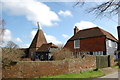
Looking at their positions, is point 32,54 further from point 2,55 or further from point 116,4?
point 116,4

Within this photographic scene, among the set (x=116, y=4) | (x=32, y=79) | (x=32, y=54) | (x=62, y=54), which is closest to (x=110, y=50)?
(x=62, y=54)

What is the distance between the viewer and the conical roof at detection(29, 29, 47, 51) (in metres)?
45.4

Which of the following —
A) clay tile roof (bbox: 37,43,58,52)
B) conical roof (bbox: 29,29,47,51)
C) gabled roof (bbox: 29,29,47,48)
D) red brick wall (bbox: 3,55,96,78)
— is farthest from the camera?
gabled roof (bbox: 29,29,47,48)

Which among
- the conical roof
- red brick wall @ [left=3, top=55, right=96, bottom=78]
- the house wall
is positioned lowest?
red brick wall @ [left=3, top=55, right=96, bottom=78]

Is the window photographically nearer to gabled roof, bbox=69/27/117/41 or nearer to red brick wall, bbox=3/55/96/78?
gabled roof, bbox=69/27/117/41

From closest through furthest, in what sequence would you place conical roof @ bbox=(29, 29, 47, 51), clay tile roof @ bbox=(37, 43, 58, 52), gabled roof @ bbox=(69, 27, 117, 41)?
gabled roof @ bbox=(69, 27, 117, 41)
clay tile roof @ bbox=(37, 43, 58, 52)
conical roof @ bbox=(29, 29, 47, 51)

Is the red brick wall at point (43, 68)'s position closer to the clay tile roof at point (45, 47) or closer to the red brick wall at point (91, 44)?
the red brick wall at point (91, 44)

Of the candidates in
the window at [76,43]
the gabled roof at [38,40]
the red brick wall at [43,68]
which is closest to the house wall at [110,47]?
the window at [76,43]

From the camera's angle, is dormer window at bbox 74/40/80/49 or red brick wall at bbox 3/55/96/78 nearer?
red brick wall at bbox 3/55/96/78

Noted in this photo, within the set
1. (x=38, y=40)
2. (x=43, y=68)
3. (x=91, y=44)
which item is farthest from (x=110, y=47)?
(x=43, y=68)

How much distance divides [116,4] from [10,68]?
29.8 ft

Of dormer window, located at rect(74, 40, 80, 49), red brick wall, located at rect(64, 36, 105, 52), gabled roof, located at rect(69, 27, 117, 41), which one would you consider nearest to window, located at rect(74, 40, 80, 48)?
dormer window, located at rect(74, 40, 80, 49)

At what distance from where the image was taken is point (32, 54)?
45625mm

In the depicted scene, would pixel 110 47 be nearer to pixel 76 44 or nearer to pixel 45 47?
pixel 76 44
